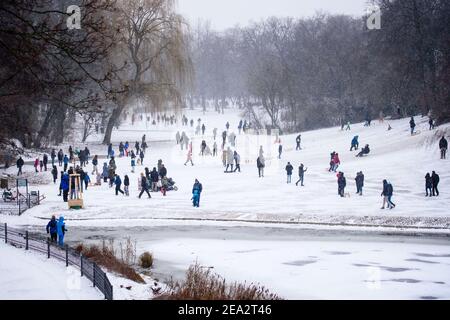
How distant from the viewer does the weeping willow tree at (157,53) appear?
54031 millimetres

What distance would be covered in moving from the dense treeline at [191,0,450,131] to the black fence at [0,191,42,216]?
80.7 feet

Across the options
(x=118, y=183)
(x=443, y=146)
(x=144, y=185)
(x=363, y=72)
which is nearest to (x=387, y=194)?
(x=443, y=146)

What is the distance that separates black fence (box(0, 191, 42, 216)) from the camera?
28189mm

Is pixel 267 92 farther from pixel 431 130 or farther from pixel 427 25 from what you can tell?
pixel 431 130

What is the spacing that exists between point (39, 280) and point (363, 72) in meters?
56.0

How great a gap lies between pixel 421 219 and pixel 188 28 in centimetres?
3658

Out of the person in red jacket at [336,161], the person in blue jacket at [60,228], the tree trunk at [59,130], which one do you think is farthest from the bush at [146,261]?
the tree trunk at [59,130]

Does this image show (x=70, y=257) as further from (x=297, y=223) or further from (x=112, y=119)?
(x=112, y=119)

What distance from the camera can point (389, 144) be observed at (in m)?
44.6

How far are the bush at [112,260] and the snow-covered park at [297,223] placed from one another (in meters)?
0.97

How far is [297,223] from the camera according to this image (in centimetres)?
2592

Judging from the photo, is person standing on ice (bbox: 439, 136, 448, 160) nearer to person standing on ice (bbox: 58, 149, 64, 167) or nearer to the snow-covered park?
the snow-covered park

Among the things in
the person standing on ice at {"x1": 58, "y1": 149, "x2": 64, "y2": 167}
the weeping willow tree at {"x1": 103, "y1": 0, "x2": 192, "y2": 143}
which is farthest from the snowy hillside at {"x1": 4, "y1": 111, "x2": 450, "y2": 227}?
the weeping willow tree at {"x1": 103, "y1": 0, "x2": 192, "y2": 143}

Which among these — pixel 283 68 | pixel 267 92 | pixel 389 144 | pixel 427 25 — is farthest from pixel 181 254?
pixel 283 68
